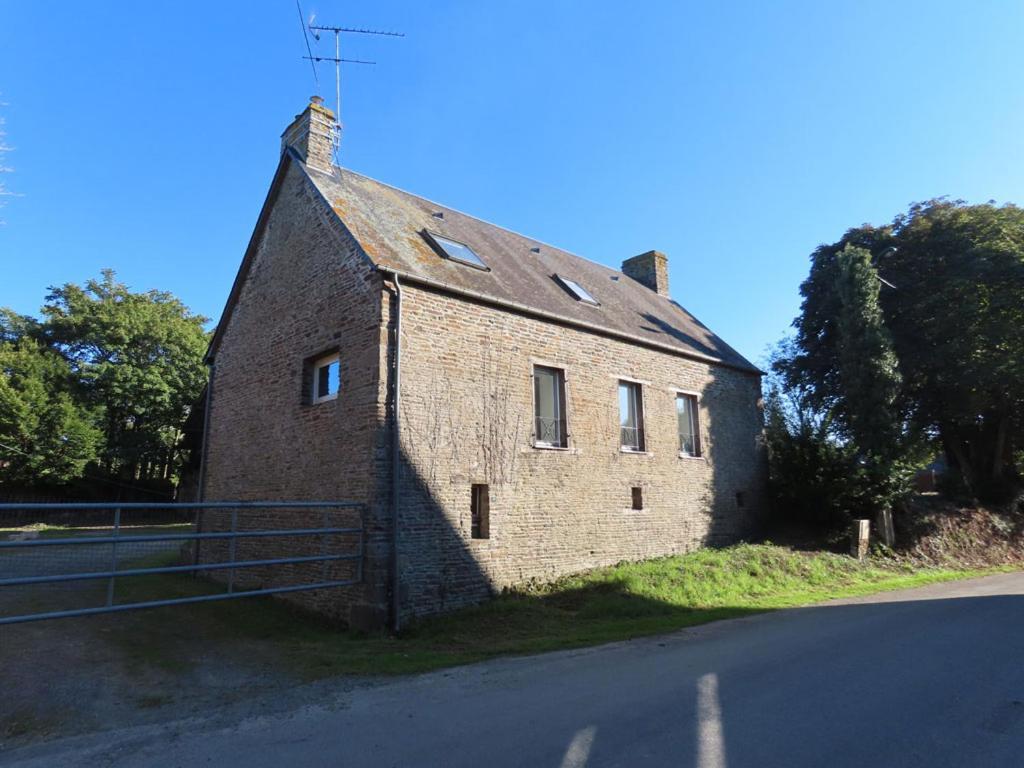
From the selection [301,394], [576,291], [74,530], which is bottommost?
[74,530]

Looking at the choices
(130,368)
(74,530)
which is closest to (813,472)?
(74,530)

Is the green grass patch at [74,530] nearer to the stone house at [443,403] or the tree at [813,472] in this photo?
the stone house at [443,403]

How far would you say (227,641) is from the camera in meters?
7.43

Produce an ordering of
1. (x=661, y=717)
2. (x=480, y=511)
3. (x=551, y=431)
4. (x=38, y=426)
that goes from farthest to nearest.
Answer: (x=38, y=426) < (x=551, y=431) < (x=480, y=511) < (x=661, y=717)

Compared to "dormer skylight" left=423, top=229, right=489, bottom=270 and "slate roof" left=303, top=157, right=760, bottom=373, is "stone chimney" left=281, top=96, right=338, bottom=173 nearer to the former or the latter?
"slate roof" left=303, top=157, right=760, bottom=373

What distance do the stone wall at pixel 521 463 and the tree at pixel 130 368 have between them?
26986mm

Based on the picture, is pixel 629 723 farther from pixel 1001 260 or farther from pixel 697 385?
pixel 1001 260

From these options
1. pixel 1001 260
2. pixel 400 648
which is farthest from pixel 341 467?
pixel 1001 260

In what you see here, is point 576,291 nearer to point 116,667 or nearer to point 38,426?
point 116,667

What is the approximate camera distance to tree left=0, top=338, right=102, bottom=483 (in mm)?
26672

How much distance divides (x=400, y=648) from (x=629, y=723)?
147 inches

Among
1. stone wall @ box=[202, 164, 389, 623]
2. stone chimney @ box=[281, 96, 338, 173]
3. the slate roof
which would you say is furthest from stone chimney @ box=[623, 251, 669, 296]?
stone wall @ box=[202, 164, 389, 623]

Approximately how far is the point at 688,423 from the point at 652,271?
7.51m

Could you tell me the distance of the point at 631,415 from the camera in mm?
13023
